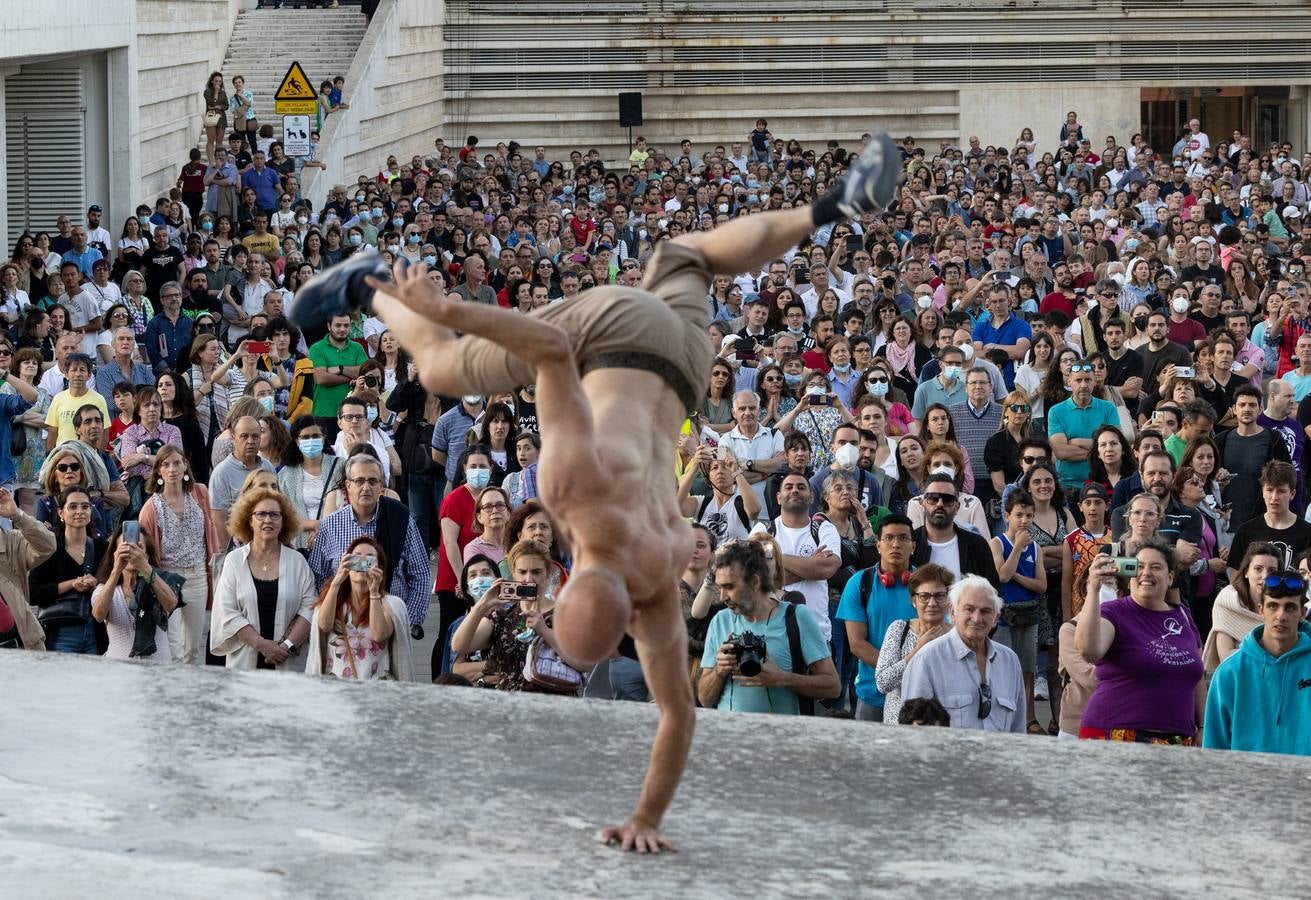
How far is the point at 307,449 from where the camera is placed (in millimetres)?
11469

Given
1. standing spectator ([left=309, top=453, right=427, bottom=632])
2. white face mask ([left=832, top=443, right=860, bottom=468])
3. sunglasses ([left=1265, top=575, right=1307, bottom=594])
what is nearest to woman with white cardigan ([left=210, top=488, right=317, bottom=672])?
standing spectator ([left=309, top=453, right=427, bottom=632])

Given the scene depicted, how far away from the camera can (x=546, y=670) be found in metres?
9.16

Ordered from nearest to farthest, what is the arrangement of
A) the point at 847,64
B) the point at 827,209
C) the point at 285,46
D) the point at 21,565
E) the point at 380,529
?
the point at 827,209
the point at 21,565
the point at 380,529
the point at 285,46
the point at 847,64

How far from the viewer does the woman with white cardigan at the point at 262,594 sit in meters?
9.63

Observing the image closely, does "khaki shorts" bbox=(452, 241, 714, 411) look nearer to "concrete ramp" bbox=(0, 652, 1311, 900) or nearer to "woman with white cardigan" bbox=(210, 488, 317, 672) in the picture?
"concrete ramp" bbox=(0, 652, 1311, 900)

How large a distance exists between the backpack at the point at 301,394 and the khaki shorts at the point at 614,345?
7.83 metres

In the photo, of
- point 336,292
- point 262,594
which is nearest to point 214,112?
point 262,594

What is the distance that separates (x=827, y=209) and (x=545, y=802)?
221cm

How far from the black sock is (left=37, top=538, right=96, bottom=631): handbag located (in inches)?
204

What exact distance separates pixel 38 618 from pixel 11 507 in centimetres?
57

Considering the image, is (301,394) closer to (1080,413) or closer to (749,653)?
(1080,413)

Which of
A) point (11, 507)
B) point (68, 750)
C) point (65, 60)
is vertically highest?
point (65, 60)

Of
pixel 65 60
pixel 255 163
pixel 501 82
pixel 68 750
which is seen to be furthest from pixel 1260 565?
pixel 501 82

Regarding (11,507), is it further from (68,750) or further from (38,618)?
(68,750)
